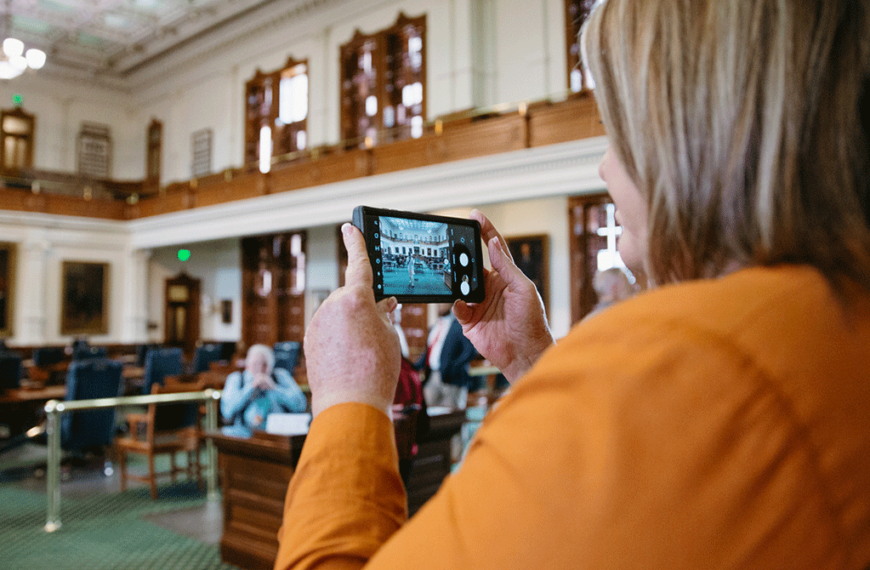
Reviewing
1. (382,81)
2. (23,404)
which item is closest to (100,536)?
(23,404)

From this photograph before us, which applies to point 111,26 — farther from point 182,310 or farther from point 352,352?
point 352,352

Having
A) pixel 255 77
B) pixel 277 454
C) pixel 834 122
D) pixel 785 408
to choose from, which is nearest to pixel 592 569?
pixel 785 408

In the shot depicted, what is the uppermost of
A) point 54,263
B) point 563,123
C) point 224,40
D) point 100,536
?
point 224,40

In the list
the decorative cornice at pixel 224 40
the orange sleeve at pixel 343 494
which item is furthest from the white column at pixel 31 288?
the orange sleeve at pixel 343 494

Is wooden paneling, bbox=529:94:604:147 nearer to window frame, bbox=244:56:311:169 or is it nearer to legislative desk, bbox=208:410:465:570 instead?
legislative desk, bbox=208:410:465:570

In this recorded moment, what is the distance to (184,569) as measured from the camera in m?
4.19

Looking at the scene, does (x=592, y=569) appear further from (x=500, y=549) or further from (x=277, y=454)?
(x=277, y=454)

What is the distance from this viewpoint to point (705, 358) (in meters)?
0.45

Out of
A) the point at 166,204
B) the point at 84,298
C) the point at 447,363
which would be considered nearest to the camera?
the point at 447,363

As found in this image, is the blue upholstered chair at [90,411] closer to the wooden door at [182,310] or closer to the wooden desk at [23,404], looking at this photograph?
the wooden desk at [23,404]

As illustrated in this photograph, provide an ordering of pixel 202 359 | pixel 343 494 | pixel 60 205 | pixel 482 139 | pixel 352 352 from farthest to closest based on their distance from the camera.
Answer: pixel 60 205 → pixel 202 359 → pixel 482 139 → pixel 352 352 → pixel 343 494

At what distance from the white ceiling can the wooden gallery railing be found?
334cm

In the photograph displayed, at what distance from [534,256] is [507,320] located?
1075cm

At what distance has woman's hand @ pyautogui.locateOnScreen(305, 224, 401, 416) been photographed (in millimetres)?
776
